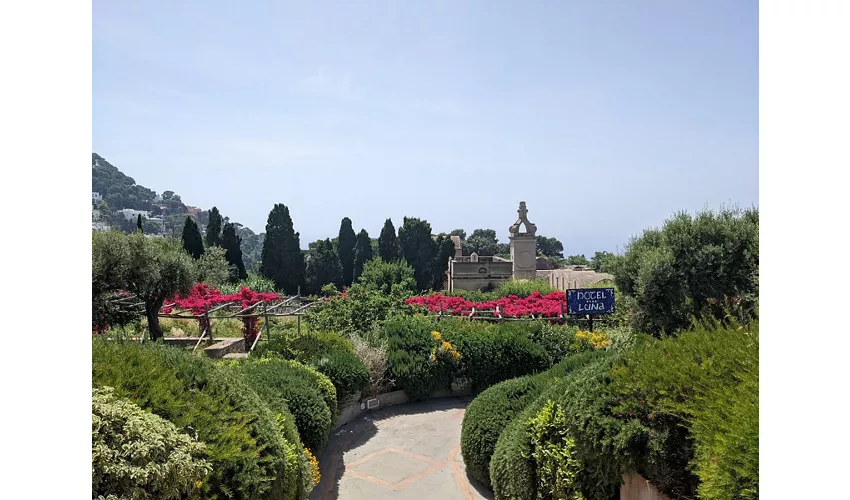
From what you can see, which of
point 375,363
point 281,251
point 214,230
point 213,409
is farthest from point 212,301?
point 214,230

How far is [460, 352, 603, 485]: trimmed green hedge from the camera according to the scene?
651cm

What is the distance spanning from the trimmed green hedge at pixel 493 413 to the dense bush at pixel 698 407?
2327 millimetres

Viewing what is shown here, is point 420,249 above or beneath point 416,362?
above

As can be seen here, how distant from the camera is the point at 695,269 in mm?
12922

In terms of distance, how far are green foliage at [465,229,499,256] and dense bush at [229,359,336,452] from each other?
184ft

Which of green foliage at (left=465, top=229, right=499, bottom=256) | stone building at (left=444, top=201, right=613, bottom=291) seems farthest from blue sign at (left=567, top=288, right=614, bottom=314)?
green foliage at (left=465, top=229, right=499, bottom=256)

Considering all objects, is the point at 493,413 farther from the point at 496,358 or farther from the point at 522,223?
the point at 522,223

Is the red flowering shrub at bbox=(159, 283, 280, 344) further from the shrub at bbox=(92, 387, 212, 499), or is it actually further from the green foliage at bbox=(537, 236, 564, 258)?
the green foliage at bbox=(537, 236, 564, 258)

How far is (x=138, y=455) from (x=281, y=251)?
30.1 meters

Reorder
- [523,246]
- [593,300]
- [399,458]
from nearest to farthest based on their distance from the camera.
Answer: [399,458] < [593,300] < [523,246]

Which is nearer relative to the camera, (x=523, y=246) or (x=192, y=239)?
(x=523, y=246)

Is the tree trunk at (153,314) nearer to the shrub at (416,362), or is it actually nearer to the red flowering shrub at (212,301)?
the red flowering shrub at (212,301)
